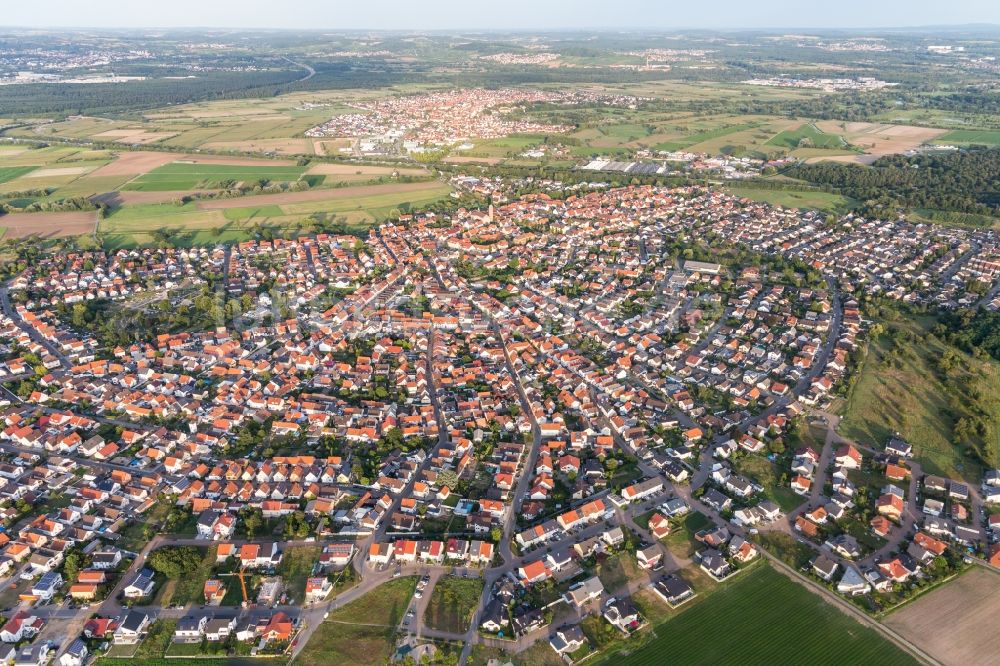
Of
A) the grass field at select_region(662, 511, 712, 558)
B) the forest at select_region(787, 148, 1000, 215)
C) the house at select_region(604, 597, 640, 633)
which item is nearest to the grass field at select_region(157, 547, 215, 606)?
the house at select_region(604, 597, 640, 633)

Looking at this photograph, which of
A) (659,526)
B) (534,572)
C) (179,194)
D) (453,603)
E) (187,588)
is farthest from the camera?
(179,194)

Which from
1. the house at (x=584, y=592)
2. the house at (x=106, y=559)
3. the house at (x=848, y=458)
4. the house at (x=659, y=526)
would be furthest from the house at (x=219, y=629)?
the house at (x=848, y=458)

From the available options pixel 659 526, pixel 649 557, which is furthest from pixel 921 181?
pixel 649 557

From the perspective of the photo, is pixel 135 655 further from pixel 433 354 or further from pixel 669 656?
pixel 433 354

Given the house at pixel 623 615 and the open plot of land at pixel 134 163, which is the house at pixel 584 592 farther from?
the open plot of land at pixel 134 163

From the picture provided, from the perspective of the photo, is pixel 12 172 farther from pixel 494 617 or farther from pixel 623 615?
pixel 623 615

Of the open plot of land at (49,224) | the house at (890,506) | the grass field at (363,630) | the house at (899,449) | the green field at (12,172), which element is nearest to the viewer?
the grass field at (363,630)

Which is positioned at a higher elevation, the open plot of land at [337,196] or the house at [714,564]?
the open plot of land at [337,196]

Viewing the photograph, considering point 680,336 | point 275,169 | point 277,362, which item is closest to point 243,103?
point 275,169

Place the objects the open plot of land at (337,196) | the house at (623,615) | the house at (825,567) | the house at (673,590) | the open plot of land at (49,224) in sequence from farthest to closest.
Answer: the open plot of land at (337,196)
the open plot of land at (49,224)
the house at (825,567)
the house at (673,590)
the house at (623,615)
